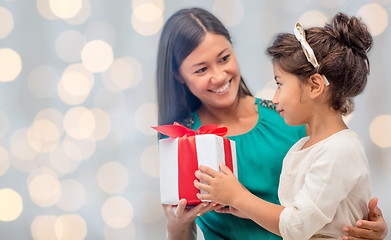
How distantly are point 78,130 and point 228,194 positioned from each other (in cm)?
107

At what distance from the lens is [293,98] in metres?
1.17

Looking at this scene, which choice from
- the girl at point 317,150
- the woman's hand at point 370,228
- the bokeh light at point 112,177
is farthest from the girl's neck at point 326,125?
the bokeh light at point 112,177

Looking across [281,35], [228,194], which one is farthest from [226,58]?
[228,194]

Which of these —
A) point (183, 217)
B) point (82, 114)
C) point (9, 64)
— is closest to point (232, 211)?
→ point (183, 217)

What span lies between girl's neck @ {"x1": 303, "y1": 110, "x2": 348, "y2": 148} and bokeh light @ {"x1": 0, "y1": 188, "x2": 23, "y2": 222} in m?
1.41

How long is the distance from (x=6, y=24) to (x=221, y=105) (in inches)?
45.3

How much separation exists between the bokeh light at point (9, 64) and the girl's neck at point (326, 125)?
4.59ft

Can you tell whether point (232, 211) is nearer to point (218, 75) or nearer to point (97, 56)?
point (218, 75)

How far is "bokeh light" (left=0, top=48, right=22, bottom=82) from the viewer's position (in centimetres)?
204

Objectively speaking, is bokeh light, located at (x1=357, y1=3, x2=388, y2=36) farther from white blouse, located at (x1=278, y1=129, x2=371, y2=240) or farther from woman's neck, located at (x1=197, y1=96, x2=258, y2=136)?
white blouse, located at (x1=278, y1=129, x2=371, y2=240)

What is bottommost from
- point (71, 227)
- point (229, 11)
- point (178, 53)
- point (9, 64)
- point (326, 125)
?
point (71, 227)

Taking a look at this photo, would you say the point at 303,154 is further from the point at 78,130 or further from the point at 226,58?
the point at 78,130

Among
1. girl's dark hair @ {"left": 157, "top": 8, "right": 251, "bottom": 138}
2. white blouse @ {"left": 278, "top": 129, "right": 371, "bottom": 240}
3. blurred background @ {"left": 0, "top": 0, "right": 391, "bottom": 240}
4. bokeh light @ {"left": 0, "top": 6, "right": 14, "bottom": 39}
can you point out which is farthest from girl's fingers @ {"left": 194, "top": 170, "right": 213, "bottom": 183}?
bokeh light @ {"left": 0, "top": 6, "right": 14, "bottom": 39}

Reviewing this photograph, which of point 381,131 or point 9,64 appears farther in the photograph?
point 9,64
